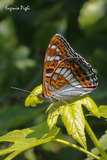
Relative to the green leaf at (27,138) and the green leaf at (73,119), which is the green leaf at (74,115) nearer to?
the green leaf at (73,119)

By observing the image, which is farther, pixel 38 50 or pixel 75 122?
pixel 38 50

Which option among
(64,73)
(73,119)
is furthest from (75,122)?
(64,73)

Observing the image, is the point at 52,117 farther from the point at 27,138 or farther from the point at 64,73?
the point at 64,73

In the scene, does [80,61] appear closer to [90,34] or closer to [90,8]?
[90,8]

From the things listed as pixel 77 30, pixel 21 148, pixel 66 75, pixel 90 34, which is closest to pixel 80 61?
pixel 66 75

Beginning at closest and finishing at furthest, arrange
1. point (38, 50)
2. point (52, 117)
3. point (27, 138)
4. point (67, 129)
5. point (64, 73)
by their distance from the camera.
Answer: point (67, 129), point (52, 117), point (27, 138), point (64, 73), point (38, 50)
